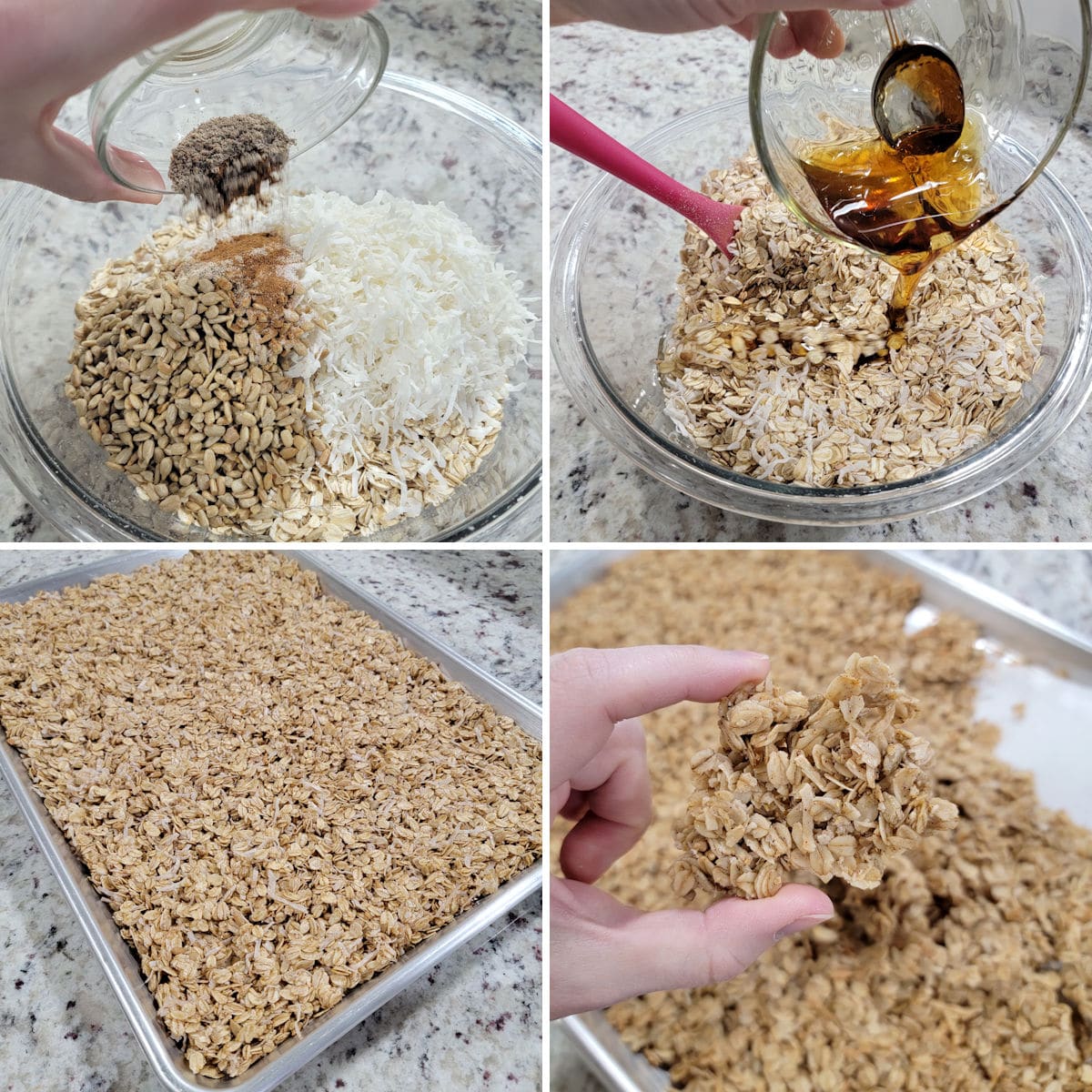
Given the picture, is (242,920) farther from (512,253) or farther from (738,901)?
(512,253)

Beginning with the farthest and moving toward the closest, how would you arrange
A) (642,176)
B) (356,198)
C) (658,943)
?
(356,198) → (642,176) → (658,943)

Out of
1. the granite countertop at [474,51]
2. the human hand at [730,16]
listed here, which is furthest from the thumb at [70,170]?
the human hand at [730,16]

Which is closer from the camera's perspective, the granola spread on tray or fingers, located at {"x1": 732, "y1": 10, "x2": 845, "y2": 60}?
the granola spread on tray

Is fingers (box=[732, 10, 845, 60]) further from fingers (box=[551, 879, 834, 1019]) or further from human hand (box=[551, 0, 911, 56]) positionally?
fingers (box=[551, 879, 834, 1019])

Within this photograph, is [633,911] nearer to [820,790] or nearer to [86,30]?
[820,790]

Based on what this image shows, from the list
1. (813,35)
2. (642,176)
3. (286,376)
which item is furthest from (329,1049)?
(813,35)

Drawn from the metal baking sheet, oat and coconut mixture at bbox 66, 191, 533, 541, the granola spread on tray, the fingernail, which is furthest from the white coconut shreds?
the fingernail
